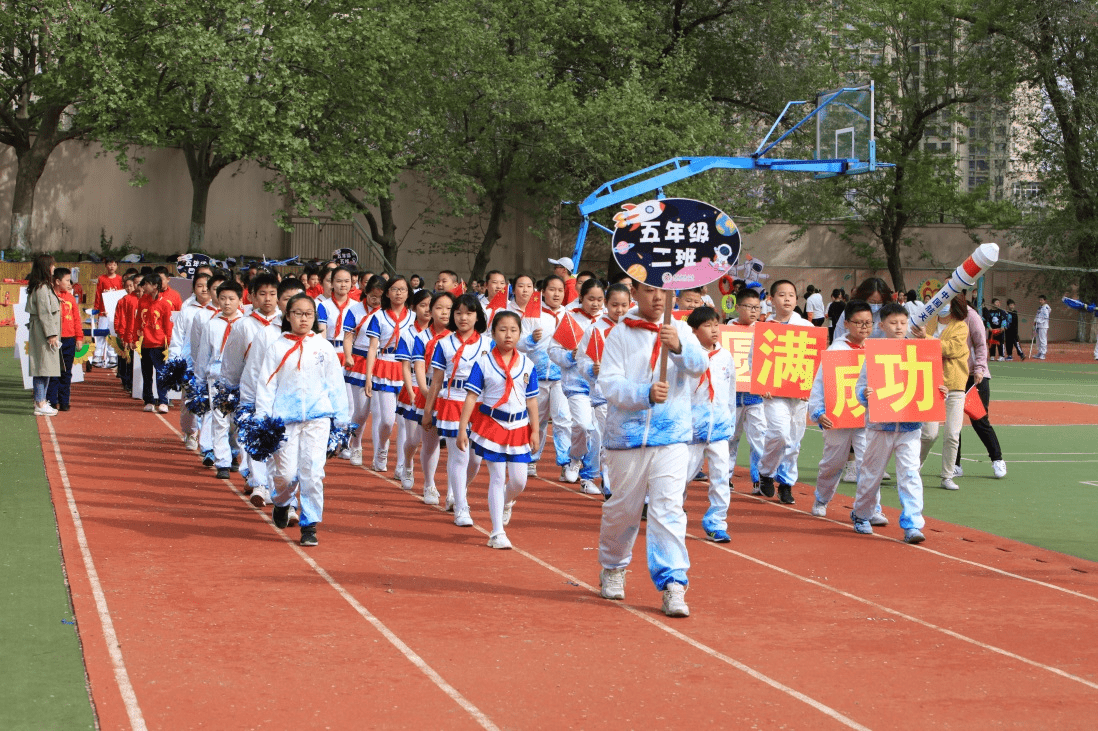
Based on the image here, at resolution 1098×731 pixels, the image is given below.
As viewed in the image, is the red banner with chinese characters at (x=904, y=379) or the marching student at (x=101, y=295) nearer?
the red banner with chinese characters at (x=904, y=379)

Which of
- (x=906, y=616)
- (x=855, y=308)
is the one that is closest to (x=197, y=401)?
(x=855, y=308)

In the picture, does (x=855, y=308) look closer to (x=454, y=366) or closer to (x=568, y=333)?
(x=568, y=333)

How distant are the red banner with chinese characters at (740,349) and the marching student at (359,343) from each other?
12.0 feet

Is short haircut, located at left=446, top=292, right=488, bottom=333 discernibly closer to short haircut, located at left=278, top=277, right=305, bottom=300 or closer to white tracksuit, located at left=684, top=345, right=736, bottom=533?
short haircut, located at left=278, top=277, right=305, bottom=300

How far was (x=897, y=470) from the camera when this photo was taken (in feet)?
32.9

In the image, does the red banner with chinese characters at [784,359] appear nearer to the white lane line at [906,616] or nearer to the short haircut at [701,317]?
the white lane line at [906,616]

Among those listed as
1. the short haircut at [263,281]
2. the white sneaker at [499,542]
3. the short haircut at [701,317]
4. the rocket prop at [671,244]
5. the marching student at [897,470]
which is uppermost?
the rocket prop at [671,244]

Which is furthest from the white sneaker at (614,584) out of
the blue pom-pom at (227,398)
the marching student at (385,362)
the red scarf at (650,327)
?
the marching student at (385,362)

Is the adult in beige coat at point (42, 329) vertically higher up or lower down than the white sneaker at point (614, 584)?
higher up

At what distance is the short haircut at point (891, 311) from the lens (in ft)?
35.7

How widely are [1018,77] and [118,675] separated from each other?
139 feet

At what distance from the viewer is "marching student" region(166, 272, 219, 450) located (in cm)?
1377

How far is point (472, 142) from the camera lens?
122 ft

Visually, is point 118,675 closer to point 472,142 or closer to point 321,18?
point 321,18
